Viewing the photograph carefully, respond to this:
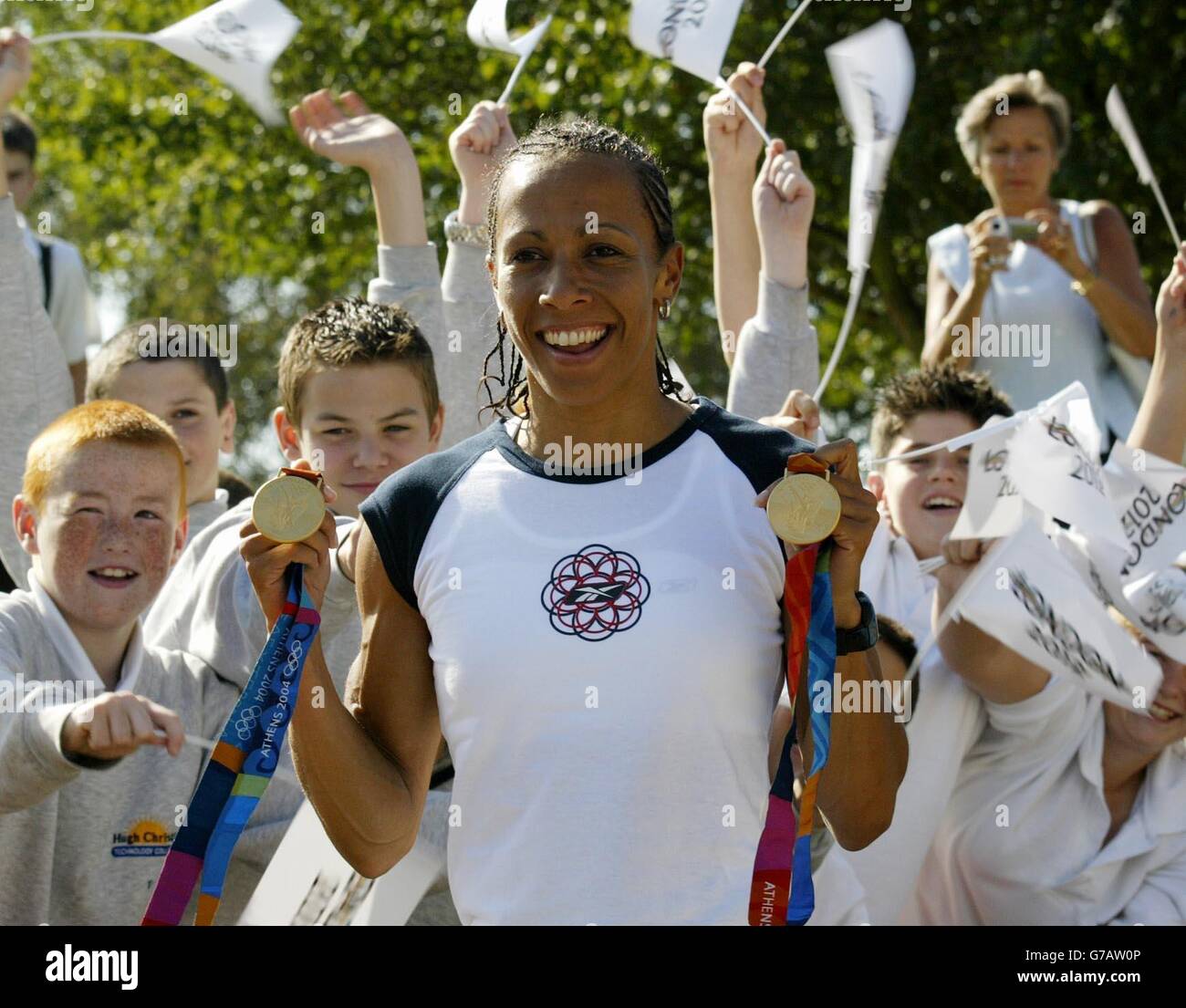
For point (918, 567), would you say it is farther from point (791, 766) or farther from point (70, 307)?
point (70, 307)

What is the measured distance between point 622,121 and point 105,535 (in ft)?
24.8

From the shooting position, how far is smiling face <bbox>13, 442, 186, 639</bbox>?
12.6 ft

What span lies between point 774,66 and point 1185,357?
6.42 metres

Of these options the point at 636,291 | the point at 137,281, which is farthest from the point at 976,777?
the point at 137,281

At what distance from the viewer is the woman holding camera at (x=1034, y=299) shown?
5559mm

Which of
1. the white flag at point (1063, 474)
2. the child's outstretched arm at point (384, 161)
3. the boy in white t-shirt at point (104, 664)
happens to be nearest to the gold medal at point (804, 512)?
the boy in white t-shirt at point (104, 664)

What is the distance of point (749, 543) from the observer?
101 inches

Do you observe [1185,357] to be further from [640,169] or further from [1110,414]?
[640,169]

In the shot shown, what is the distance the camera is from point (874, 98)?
4824mm

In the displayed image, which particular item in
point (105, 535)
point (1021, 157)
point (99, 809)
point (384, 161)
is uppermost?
point (1021, 157)

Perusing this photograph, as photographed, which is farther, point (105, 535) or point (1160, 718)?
point (1160, 718)

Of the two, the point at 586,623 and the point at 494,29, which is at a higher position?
the point at 494,29

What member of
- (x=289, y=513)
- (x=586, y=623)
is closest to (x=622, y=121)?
(x=289, y=513)

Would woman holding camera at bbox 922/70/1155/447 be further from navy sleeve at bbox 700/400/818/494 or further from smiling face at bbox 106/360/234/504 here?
navy sleeve at bbox 700/400/818/494
